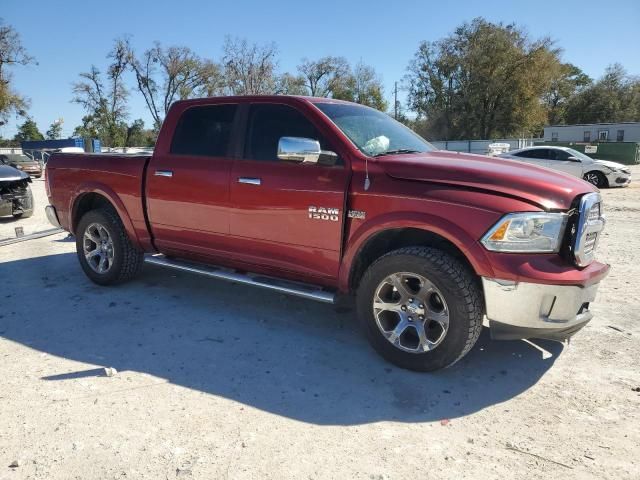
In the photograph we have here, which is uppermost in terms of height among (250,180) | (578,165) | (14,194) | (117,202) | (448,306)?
(578,165)

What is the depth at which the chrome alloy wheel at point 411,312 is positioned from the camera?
130 inches

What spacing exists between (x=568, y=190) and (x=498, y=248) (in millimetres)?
617

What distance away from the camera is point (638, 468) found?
2459 mm

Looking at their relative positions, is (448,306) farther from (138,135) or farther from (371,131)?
(138,135)

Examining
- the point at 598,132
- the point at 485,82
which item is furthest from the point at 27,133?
the point at 598,132

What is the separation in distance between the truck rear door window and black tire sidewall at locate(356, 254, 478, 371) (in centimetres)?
183

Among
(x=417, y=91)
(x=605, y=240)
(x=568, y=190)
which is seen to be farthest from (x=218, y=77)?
(x=568, y=190)

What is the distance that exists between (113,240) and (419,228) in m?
3.33

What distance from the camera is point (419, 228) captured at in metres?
3.28

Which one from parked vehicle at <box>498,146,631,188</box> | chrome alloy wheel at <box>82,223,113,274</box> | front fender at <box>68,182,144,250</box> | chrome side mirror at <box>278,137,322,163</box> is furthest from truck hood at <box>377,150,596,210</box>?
parked vehicle at <box>498,146,631,188</box>

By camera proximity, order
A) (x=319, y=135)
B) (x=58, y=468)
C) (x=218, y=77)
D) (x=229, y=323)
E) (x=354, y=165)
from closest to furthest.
Answer: (x=58, y=468) < (x=354, y=165) < (x=319, y=135) < (x=229, y=323) < (x=218, y=77)

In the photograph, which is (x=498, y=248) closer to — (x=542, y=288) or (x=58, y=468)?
(x=542, y=288)

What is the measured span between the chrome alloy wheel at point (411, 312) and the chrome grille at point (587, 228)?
89 cm

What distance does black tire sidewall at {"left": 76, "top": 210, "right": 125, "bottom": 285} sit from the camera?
5.05m
